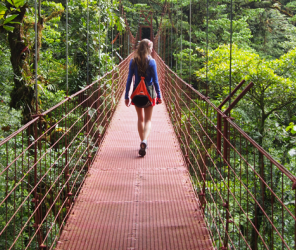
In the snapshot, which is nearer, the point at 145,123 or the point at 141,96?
the point at 141,96

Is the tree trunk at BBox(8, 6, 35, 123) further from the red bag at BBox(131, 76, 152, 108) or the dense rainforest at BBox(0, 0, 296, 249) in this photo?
the red bag at BBox(131, 76, 152, 108)

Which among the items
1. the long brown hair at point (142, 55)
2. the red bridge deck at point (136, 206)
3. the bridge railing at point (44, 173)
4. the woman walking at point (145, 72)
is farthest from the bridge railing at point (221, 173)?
the bridge railing at point (44, 173)

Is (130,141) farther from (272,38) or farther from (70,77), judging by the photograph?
(272,38)

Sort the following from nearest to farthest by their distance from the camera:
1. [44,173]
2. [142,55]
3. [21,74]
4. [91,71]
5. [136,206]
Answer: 1. [136,206]
2. [142,55]
3. [44,173]
4. [21,74]
5. [91,71]

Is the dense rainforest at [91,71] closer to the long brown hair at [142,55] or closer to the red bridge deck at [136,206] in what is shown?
the long brown hair at [142,55]

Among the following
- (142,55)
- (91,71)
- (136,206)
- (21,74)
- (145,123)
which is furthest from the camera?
(91,71)

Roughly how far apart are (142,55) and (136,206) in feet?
4.26

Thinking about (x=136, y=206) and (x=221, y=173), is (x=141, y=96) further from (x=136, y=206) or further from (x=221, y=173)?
(x=221, y=173)

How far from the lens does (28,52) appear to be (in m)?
4.36

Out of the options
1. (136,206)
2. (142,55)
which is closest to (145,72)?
(142,55)

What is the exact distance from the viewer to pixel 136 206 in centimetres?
228

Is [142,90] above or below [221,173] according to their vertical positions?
above

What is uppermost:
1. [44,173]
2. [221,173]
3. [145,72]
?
[145,72]

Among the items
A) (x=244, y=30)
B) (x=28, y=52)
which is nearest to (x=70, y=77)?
(x=28, y=52)
